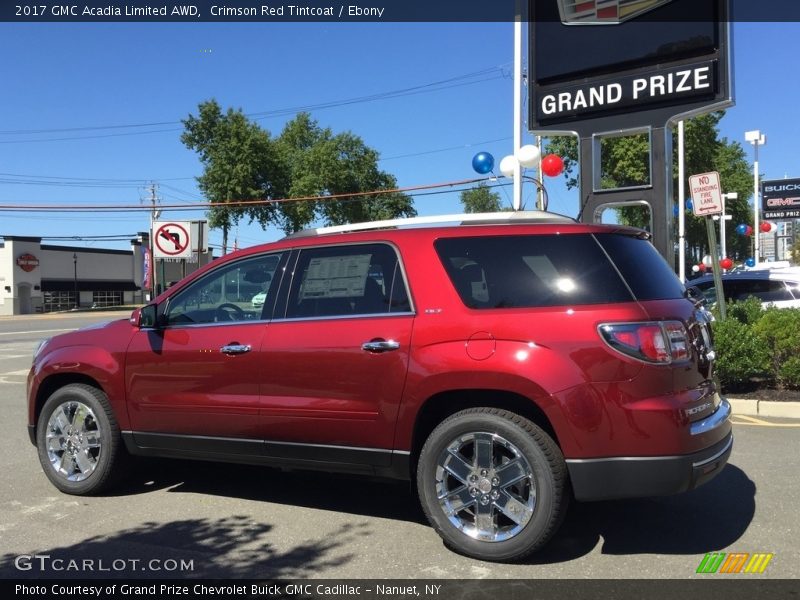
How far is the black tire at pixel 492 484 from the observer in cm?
354

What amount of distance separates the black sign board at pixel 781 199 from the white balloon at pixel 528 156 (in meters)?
25.6

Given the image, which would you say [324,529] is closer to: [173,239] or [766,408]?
[766,408]

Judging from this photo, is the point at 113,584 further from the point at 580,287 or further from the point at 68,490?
the point at 580,287

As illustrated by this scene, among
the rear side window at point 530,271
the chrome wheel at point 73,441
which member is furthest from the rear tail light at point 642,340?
the chrome wheel at point 73,441

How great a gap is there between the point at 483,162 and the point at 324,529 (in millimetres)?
12711

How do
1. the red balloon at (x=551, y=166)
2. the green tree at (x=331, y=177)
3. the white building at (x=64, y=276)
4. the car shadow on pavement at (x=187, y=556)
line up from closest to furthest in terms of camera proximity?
the car shadow on pavement at (x=187, y=556), the red balloon at (x=551, y=166), the green tree at (x=331, y=177), the white building at (x=64, y=276)

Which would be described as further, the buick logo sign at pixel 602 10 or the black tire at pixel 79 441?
the buick logo sign at pixel 602 10

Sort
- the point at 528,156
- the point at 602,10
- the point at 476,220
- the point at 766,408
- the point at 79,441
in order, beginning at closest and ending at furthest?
the point at 476,220 < the point at 79,441 < the point at 766,408 < the point at 602,10 < the point at 528,156

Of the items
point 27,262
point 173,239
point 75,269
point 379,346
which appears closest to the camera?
point 379,346

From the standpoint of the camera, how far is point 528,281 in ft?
12.3

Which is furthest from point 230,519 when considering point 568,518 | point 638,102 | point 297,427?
point 638,102

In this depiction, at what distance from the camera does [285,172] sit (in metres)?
43.4

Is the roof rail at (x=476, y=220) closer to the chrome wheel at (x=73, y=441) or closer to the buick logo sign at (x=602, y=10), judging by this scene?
the chrome wheel at (x=73, y=441)

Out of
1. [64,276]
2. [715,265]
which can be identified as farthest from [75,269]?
[715,265]
